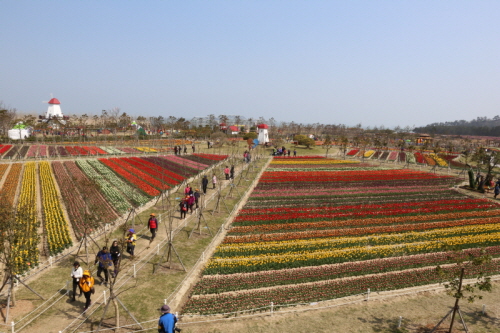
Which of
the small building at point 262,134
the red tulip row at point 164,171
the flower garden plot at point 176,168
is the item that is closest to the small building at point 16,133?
the red tulip row at point 164,171

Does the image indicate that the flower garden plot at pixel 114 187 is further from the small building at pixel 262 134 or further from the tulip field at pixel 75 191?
the small building at pixel 262 134

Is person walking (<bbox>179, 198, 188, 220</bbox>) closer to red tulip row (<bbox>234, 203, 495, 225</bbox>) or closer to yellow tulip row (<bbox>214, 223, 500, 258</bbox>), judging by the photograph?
red tulip row (<bbox>234, 203, 495, 225</bbox>)

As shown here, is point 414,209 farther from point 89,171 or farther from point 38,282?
point 89,171

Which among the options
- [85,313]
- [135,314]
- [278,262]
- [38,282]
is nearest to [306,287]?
[278,262]

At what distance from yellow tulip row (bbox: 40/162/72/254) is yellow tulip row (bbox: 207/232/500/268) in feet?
25.3

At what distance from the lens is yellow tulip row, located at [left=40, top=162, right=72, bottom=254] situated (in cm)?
1529

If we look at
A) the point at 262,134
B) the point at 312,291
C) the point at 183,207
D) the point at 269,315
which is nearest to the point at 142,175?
the point at 183,207

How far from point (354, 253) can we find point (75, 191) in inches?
744

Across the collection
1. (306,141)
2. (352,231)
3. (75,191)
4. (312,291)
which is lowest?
(312,291)

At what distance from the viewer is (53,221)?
60.0 feet

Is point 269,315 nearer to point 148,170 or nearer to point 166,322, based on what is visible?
point 166,322

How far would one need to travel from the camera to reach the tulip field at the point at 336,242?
40.8 feet

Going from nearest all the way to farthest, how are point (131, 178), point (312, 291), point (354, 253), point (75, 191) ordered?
point (312, 291) → point (354, 253) → point (75, 191) → point (131, 178)

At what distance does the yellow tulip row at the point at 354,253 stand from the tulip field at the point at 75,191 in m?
6.73
